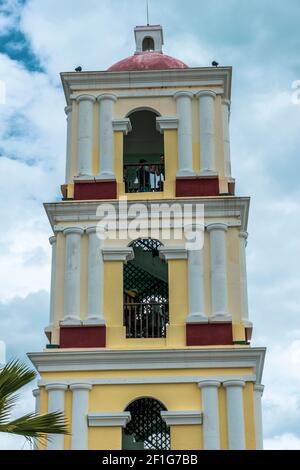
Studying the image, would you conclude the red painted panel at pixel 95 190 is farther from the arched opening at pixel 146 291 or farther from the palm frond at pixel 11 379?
the palm frond at pixel 11 379

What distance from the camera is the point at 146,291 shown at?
28453 mm

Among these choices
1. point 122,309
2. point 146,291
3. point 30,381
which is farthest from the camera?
point 146,291

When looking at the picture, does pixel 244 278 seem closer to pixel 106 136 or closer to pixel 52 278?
pixel 52 278

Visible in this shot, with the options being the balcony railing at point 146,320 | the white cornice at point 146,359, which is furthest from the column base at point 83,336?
the balcony railing at point 146,320

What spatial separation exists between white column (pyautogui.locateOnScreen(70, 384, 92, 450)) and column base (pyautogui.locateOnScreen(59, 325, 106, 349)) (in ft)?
3.21

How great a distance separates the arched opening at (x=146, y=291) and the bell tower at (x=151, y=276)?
0.03 metres

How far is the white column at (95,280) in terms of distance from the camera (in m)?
25.8

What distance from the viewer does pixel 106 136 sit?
2805 cm

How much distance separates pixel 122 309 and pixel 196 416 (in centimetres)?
309

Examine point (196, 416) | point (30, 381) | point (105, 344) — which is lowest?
point (30, 381)

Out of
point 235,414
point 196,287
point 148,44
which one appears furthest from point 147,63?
point 235,414

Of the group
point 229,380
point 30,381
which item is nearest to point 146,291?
point 229,380

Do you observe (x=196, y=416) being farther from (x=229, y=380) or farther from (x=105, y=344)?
(x=105, y=344)

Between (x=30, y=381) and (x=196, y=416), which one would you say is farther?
(x=196, y=416)
